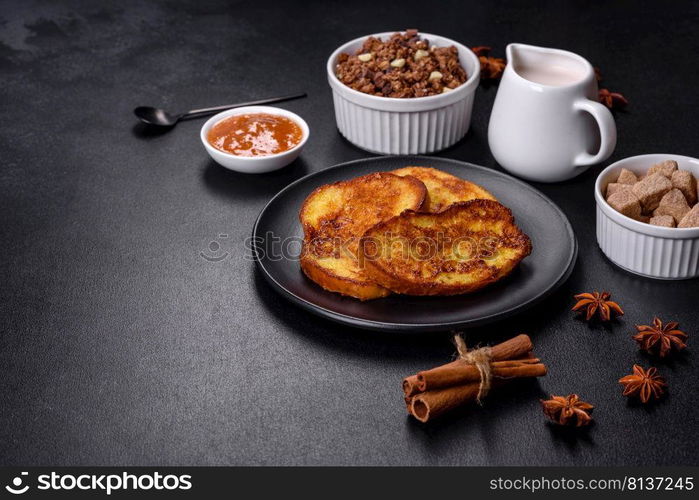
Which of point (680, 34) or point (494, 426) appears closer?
point (494, 426)

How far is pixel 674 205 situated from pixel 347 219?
37.7 inches

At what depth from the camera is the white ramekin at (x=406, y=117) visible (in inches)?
112

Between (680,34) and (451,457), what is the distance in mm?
2887

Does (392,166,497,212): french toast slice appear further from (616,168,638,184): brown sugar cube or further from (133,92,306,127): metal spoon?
(133,92,306,127): metal spoon

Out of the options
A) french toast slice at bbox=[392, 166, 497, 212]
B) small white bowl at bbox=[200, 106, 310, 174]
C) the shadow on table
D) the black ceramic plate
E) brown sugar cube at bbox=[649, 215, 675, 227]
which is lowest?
the shadow on table

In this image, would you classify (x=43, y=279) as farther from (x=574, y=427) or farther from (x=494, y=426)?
(x=574, y=427)

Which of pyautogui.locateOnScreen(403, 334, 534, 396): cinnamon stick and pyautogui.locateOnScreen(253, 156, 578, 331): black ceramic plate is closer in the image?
pyautogui.locateOnScreen(403, 334, 534, 396): cinnamon stick

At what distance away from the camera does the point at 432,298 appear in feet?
7.13

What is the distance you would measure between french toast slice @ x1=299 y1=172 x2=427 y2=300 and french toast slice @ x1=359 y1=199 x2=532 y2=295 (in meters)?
0.06

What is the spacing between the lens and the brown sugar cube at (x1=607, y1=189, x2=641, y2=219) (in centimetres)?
230

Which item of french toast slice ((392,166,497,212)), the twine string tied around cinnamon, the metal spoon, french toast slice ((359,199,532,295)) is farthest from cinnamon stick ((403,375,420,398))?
the metal spoon

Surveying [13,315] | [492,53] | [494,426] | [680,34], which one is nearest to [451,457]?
[494,426]

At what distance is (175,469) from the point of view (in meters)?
1.85

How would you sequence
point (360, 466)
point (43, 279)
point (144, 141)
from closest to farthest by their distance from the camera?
point (360, 466), point (43, 279), point (144, 141)
